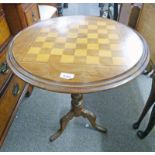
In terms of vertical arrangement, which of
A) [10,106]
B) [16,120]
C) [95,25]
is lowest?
[16,120]

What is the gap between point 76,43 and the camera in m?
1.03

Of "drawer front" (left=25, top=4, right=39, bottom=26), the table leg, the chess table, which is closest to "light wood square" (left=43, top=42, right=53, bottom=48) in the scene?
the chess table

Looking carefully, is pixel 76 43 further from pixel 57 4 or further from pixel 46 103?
pixel 57 4

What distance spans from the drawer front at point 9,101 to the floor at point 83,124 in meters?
0.14

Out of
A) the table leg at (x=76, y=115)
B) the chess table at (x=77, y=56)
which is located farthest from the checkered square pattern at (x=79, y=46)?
the table leg at (x=76, y=115)

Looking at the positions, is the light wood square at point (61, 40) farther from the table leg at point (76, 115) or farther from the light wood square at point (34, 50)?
the table leg at point (76, 115)

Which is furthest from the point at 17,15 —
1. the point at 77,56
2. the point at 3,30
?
the point at 77,56

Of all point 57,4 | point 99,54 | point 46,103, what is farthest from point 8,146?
point 57,4

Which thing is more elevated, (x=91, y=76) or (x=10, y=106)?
(x=91, y=76)

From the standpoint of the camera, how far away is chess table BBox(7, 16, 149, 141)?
2.47 ft

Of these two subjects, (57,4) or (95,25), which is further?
(57,4)

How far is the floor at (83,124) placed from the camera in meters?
1.27

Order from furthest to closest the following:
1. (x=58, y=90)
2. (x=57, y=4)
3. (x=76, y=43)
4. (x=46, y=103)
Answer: (x=57, y=4) → (x=46, y=103) → (x=76, y=43) → (x=58, y=90)

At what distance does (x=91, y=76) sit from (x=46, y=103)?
0.94 m
